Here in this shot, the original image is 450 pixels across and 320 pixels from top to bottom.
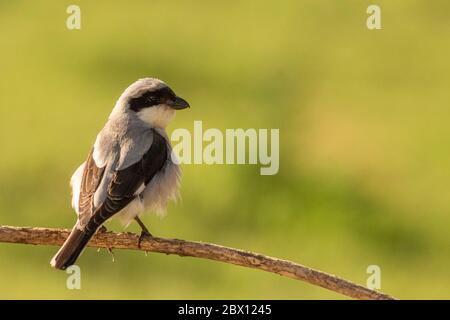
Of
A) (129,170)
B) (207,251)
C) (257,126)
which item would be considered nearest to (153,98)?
(129,170)

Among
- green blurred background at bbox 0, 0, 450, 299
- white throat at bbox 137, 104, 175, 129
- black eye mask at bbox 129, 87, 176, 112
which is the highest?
black eye mask at bbox 129, 87, 176, 112

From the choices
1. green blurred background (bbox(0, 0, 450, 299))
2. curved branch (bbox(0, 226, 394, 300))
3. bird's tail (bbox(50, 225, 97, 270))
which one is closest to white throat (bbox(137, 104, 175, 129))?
curved branch (bbox(0, 226, 394, 300))

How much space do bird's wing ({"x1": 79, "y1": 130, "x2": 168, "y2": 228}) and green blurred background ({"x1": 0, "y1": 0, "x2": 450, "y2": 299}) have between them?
3370mm

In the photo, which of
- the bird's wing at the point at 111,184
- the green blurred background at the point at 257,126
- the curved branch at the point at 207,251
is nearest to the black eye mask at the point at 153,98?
the bird's wing at the point at 111,184

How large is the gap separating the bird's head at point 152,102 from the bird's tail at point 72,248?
1.22 metres

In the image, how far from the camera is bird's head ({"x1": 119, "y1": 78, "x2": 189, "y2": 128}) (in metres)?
8.28

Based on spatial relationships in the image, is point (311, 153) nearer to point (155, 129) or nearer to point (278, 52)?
point (278, 52)

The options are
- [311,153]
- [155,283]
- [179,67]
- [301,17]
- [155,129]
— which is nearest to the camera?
[155,129]

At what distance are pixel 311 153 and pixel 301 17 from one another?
171 inches

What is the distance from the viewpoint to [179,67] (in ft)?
54.2

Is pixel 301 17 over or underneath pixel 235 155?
over

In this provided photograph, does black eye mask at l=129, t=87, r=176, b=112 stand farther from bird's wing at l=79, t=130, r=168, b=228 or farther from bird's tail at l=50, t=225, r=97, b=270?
bird's tail at l=50, t=225, r=97, b=270

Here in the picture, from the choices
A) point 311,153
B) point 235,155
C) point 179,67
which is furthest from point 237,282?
point 179,67

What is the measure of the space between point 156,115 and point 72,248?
1424mm
